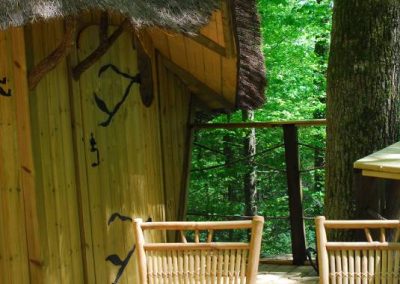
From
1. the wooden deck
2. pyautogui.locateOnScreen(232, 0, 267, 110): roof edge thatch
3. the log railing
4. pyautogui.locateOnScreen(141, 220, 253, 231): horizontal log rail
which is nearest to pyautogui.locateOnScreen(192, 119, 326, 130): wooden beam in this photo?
the log railing

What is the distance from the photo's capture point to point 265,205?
1157cm

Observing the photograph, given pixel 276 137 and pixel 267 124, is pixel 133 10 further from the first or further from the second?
pixel 276 137

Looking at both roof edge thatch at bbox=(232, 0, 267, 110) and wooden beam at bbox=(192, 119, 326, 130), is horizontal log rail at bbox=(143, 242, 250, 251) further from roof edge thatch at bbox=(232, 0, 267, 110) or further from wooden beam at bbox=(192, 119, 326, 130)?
wooden beam at bbox=(192, 119, 326, 130)

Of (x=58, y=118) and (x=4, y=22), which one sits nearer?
(x=4, y=22)

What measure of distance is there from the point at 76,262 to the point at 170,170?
1.70 metres

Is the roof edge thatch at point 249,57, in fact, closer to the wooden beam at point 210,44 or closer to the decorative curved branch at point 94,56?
the wooden beam at point 210,44

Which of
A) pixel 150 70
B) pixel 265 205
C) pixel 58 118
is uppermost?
pixel 150 70

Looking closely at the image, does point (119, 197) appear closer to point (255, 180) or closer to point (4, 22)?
point (4, 22)

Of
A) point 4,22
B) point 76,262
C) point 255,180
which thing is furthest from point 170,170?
point 255,180

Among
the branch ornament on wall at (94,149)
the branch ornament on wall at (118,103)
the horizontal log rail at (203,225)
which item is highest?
the branch ornament on wall at (118,103)

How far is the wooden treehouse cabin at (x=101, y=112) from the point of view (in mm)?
4004

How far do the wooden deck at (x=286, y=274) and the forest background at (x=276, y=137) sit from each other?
14.2 feet

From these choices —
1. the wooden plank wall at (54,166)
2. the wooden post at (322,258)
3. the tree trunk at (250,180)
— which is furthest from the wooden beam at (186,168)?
the tree trunk at (250,180)

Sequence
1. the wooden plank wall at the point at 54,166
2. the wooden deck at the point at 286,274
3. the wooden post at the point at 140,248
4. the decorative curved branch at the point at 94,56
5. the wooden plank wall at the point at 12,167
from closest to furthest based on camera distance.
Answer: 1. the wooden post at the point at 140,248
2. the wooden plank wall at the point at 12,167
3. the wooden plank wall at the point at 54,166
4. the decorative curved branch at the point at 94,56
5. the wooden deck at the point at 286,274
